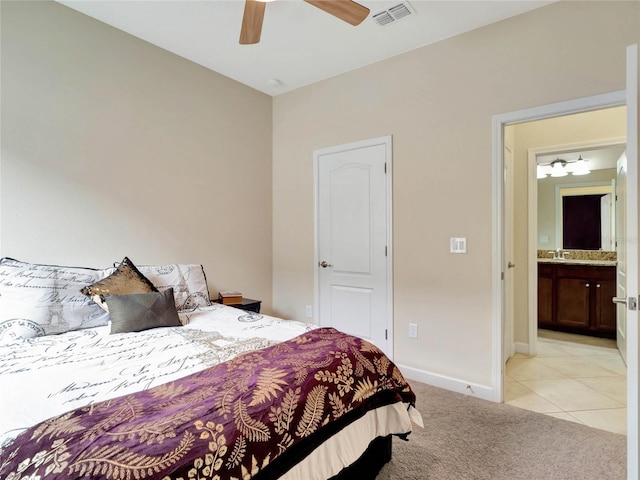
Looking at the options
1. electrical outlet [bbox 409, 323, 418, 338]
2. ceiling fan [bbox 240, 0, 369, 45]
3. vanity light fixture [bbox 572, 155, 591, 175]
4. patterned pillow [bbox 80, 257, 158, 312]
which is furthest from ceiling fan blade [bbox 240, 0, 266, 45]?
vanity light fixture [bbox 572, 155, 591, 175]

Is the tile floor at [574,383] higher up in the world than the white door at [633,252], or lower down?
lower down

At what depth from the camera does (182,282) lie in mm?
2637

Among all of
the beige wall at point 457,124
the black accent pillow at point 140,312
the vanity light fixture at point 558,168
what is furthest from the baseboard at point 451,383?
the vanity light fixture at point 558,168

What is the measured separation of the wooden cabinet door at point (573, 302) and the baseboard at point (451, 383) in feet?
8.08

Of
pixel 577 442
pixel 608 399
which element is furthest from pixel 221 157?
pixel 608 399

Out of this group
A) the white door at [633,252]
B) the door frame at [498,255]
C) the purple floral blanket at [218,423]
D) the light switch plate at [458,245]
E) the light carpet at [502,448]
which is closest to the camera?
the purple floral blanket at [218,423]

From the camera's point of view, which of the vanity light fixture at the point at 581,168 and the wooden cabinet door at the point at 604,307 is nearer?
the wooden cabinet door at the point at 604,307

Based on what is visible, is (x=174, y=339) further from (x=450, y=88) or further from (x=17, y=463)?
(x=450, y=88)

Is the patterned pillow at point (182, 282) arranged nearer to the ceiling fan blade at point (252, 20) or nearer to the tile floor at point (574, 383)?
the ceiling fan blade at point (252, 20)

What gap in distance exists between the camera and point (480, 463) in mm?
1813

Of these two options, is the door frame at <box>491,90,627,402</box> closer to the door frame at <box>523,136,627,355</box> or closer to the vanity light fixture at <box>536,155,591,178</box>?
the door frame at <box>523,136,627,355</box>

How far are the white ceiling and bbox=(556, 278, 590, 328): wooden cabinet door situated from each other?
3.26m

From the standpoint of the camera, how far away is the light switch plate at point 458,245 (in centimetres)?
266

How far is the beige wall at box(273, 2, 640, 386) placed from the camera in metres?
2.21
